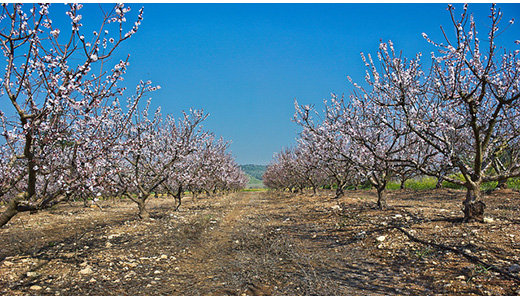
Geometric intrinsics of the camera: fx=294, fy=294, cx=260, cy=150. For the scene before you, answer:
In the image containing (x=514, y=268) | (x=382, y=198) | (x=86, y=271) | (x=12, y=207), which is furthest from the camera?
(x=382, y=198)

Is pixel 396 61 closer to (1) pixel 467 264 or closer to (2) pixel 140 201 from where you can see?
(1) pixel 467 264

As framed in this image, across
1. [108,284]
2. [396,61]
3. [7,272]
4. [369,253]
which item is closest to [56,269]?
[7,272]

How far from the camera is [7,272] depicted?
6477 mm

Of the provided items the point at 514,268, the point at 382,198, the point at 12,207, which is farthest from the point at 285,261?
the point at 382,198

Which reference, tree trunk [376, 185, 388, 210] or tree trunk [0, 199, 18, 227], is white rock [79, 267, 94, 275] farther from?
tree trunk [376, 185, 388, 210]

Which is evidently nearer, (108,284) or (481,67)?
(108,284)

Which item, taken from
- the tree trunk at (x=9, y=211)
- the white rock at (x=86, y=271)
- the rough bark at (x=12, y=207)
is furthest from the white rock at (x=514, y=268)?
the tree trunk at (x=9, y=211)

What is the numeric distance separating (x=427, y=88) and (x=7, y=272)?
11.5 m

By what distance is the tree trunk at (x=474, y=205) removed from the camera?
327 inches

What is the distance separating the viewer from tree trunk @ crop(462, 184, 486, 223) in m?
8.30

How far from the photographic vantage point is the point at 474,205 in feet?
27.5

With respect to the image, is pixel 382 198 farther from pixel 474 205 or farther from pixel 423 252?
pixel 423 252

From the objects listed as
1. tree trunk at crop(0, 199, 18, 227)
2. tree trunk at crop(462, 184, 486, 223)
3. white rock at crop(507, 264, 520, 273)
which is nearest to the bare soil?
white rock at crop(507, 264, 520, 273)

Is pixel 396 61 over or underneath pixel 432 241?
over
